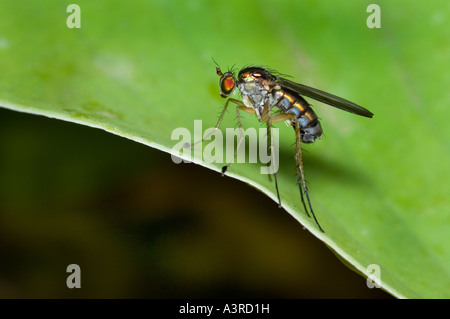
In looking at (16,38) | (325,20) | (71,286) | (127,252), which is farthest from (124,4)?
(71,286)

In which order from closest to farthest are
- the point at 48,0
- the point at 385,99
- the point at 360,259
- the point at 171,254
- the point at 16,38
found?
the point at 360,259, the point at 16,38, the point at 48,0, the point at 385,99, the point at 171,254

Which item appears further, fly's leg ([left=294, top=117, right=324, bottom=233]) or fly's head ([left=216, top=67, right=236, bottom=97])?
fly's head ([left=216, top=67, right=236, bottom=97])

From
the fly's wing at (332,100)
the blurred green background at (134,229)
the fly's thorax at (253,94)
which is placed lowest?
the blurred green background at (134,229)

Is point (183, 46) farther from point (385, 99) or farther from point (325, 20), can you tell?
point (385, 99)

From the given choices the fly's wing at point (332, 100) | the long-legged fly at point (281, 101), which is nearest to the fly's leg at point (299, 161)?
the long-legged fly at point (281, 101)

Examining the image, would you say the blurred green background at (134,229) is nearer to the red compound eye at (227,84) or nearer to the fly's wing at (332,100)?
the red compound eye at (227,84)

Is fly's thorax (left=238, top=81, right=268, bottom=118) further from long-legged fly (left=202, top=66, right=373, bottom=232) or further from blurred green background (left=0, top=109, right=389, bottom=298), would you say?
blurred green background (left=0, top=109, right=389, bottom=298)

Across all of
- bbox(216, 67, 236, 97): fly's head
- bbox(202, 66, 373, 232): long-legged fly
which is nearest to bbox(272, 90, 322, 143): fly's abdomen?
bbox(202, 66, 373, 232): long-legged fly
